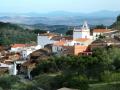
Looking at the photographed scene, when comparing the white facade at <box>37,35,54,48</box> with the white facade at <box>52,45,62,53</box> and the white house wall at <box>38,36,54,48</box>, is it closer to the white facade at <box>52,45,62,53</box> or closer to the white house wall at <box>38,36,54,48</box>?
the white house wall at <box>38,36,54,48</box>

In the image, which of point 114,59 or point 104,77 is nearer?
point 104,77

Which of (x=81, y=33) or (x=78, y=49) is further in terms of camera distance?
(x=81, y=33)

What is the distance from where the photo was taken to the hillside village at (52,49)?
42.4 meters

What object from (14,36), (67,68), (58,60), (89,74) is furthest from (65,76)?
(14,36)

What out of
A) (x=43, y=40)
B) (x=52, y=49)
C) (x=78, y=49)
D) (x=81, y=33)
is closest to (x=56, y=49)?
(x=52, y=49)

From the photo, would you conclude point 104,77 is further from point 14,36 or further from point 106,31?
point 14,36

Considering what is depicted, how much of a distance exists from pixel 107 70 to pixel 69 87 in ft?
15.2

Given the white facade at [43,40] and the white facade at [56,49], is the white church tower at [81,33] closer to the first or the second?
the white facade at [43,40]

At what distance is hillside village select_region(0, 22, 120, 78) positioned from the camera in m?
42.4

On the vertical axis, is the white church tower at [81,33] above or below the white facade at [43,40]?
above

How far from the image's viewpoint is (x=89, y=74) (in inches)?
1157

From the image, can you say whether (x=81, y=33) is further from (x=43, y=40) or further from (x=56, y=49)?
(x=56, y=49)

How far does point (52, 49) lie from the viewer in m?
46.7

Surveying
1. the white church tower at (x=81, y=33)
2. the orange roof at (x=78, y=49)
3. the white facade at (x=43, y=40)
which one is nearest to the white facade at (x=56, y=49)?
the orange roof at (x=78, y=49)
